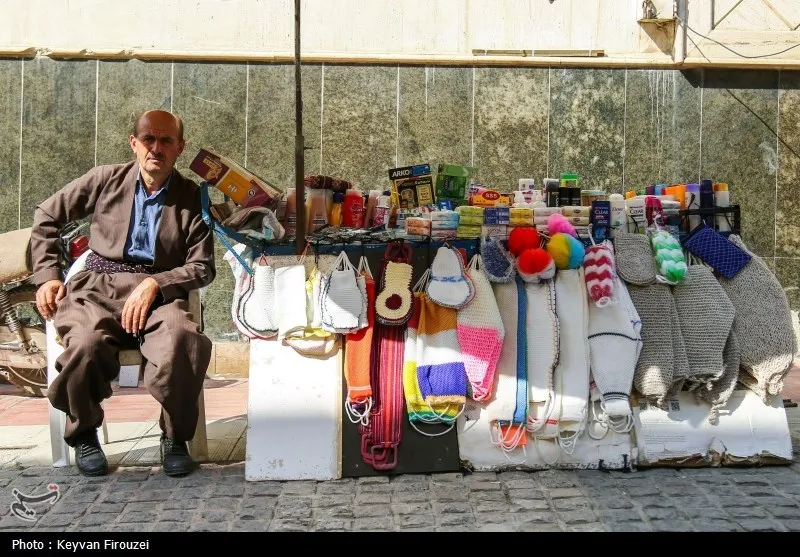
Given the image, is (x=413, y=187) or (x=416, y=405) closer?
(x=416, y=405)

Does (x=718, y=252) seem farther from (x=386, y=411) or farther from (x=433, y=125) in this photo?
(x=433, y=125)

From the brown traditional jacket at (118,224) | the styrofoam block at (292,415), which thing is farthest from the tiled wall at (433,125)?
the styrofoam block at (292,415)

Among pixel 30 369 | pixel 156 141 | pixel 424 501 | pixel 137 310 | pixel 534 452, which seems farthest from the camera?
pixel 30 369

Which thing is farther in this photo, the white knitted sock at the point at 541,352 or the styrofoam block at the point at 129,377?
the styrofoam block at the point at 129,377

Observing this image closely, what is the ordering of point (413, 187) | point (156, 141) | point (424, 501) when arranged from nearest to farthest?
1. point (424, 501)
2. point (156, 141)
3. point (413, 187)

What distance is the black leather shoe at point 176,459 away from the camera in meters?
3.81

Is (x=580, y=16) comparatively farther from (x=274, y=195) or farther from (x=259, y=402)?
(x=259, y=402)

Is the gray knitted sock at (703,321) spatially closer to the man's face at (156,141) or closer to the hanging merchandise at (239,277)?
the hanging merchandise at (239,277)

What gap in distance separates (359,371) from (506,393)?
61 cm

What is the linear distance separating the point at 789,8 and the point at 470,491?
211 inches

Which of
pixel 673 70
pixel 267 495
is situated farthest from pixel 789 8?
pixel 267 495

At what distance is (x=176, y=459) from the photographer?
3.82 metres

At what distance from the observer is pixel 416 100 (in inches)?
280

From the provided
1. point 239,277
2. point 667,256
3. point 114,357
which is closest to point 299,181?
point 239,277
